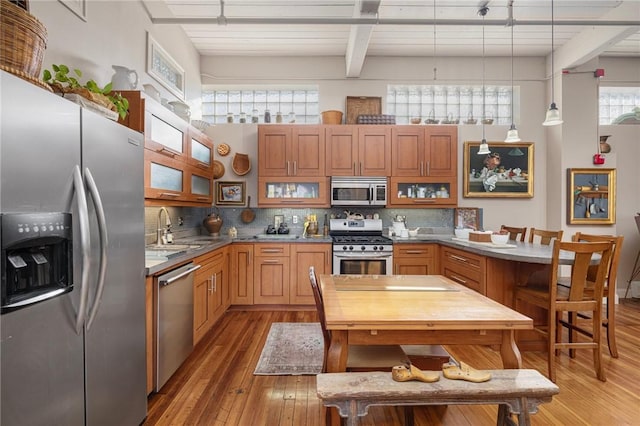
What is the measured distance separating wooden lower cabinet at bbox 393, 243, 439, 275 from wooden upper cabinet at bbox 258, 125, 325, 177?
5.57 feet

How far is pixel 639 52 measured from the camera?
186 inches

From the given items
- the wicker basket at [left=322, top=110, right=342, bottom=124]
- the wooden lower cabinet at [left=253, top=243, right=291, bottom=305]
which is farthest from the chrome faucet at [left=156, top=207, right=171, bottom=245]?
the wicker basket at [left=322, top=110, right=342, bottom=124]

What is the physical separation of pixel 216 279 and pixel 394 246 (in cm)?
223

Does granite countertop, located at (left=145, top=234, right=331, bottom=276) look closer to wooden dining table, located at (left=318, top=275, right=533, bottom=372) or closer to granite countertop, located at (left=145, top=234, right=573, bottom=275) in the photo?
granite countertop, located at (left=145, top=234, right=573, bottom=275)

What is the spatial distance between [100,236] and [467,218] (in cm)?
468

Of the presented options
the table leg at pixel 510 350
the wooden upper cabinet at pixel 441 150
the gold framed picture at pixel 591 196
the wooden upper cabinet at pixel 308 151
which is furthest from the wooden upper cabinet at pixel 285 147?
the gold framed picture at pixel 591 196

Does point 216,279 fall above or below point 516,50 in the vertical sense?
below

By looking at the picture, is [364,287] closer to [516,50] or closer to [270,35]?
[270,35]

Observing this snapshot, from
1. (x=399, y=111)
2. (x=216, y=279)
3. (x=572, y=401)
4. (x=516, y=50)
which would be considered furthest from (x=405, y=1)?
(x=572, y=401)

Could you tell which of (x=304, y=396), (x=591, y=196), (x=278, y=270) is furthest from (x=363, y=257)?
(x=591, y=196)

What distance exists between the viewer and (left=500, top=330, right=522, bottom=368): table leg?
1.58 meters

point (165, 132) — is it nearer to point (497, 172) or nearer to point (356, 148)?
point (356, 148)

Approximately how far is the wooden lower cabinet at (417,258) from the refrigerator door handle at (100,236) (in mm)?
3405

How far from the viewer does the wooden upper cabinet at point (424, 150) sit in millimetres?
4570
